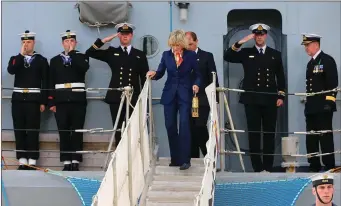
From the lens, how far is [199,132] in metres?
8.22

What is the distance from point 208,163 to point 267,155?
2.30m

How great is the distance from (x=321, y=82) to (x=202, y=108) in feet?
4.46

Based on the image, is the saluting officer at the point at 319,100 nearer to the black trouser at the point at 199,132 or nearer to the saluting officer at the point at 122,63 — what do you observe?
the black trouser at the point at 199,132

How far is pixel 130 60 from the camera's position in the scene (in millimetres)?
8609

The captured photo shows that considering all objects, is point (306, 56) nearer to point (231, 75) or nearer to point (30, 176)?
point (231, 75)

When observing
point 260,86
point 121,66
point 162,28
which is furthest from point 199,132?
point 162,28

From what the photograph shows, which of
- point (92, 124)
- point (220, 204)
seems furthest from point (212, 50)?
point (220, 204)

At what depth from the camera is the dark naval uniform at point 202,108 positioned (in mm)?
7969

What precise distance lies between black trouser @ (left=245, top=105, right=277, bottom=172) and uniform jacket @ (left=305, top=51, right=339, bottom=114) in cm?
41

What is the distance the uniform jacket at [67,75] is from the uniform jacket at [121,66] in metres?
0.16

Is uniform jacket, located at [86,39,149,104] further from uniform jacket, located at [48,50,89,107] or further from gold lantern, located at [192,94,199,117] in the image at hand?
gold lantern, located at [192,94,199,117]

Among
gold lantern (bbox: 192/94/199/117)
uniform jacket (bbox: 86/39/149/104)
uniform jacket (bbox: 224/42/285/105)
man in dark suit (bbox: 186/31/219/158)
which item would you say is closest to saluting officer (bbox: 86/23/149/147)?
uniform jacket (bbox: 86/39/149/104)

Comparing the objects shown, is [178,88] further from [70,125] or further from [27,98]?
[27,98]

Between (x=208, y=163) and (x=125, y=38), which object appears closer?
(x=208, y=163)
